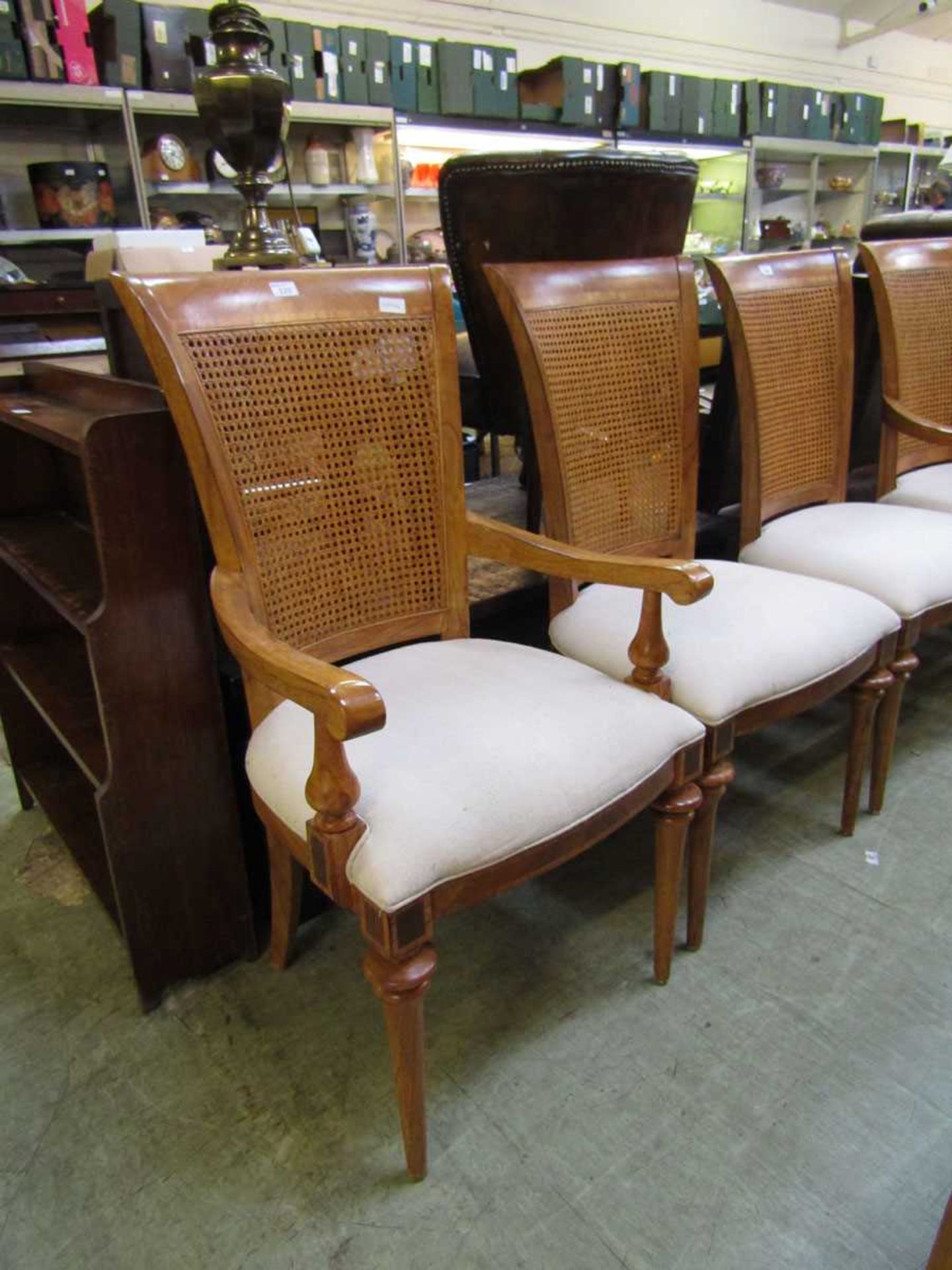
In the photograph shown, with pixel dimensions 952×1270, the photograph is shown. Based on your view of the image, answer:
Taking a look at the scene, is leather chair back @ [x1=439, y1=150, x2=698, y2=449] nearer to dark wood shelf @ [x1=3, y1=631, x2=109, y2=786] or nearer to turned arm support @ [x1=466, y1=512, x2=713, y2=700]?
turned arm support @ [x1=466, y1=512, x2=713, y2=700]

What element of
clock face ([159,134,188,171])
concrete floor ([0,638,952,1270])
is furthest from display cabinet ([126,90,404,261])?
concrete floor ([0,638,952,1270])

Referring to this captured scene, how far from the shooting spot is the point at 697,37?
5707 millimetres

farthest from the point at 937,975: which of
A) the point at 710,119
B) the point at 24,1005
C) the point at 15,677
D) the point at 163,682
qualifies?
the point at 710,119

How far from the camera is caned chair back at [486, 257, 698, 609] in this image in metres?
1.35

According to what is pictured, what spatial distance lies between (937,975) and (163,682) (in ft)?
4.09

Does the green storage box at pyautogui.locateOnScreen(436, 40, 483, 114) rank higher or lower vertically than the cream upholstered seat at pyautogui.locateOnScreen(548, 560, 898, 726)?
higher

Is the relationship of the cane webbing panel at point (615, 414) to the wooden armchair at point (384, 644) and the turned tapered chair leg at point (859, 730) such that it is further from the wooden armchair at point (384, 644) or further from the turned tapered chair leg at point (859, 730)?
the turned tapered chair leg at point (859, 730)

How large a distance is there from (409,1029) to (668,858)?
0.46 meters

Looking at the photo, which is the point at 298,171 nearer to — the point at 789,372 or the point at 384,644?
the point at 789,372

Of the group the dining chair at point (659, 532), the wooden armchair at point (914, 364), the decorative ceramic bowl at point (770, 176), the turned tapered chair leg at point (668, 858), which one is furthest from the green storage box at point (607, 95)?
the turned tapered chair leg at point (668, 858)

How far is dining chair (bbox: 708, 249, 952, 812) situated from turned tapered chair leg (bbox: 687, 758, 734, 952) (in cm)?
53

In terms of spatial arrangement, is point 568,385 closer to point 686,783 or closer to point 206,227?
point 686,783

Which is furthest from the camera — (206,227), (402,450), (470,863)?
(206,227)

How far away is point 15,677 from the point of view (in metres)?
1.60
